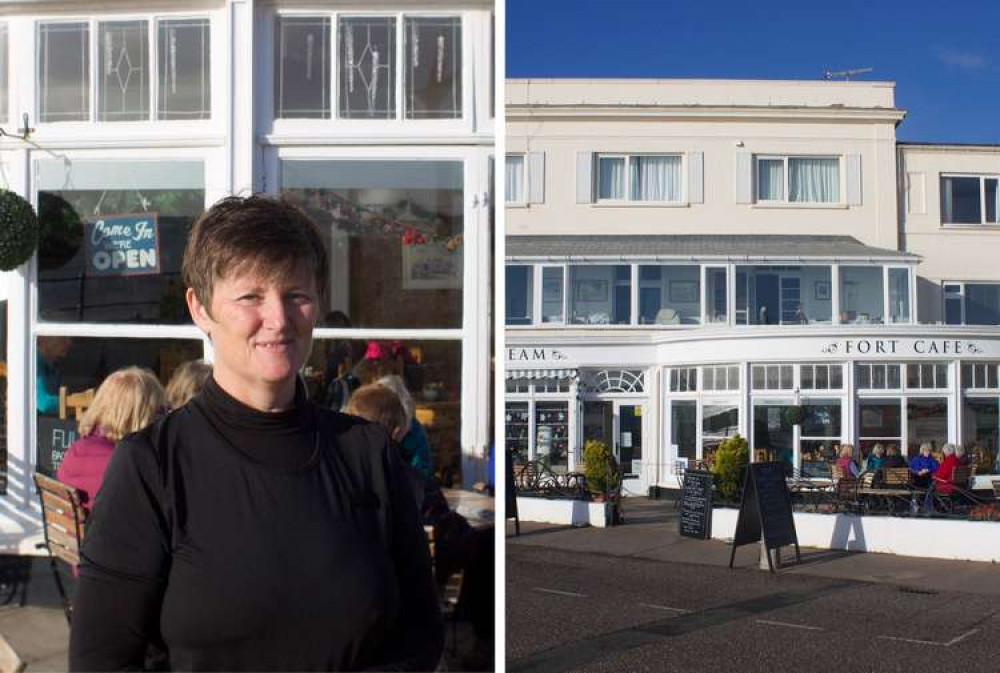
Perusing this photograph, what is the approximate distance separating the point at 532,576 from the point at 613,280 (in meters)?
0.70

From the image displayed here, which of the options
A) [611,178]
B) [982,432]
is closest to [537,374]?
[611,178]

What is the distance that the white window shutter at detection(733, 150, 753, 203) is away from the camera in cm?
214

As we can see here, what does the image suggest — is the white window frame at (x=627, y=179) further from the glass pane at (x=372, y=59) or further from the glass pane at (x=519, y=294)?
the glass pane at (x=372, y=59)

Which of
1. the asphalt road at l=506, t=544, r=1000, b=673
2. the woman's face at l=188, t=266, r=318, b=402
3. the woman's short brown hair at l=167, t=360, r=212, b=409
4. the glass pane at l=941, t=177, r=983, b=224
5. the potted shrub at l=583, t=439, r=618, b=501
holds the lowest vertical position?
the asphalt road at l=506, t=544, r=1000, b=673

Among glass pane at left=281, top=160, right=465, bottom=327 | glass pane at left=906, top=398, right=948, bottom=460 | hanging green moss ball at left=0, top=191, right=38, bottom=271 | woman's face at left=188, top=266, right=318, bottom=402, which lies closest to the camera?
woman's face at left=188, top=266, right=318, bottom=402

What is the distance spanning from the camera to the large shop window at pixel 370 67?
305 centimetres

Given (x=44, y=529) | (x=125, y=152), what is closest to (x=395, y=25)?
(x=125, y=152)

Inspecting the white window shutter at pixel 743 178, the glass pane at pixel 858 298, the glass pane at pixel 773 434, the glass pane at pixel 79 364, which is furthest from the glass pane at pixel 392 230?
the glass pane at pixel 858 298

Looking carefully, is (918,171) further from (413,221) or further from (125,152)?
(125,152)

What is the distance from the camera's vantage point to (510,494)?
2.37m

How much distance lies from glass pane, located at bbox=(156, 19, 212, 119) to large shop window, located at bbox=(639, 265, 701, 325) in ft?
5.01

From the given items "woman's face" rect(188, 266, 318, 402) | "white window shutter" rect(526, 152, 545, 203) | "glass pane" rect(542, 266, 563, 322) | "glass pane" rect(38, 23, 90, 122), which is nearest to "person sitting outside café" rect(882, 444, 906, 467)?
"glass pane" rect(542, 266, 563, 322)

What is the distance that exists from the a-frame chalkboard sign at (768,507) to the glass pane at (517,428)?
478mm

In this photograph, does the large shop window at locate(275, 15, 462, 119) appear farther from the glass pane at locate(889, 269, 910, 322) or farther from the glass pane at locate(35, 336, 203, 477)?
the glass pane at locate(889, 269, 910, 322)
